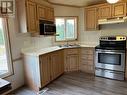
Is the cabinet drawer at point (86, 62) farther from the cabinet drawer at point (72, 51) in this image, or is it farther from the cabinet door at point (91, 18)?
the cabinet door at point (91, 18)

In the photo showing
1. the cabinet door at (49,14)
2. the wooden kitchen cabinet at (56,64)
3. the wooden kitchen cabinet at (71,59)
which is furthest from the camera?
the wooden kitchen cabinet at (71,59)

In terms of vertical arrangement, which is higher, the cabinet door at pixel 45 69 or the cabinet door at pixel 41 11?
the cabinet door at pixel 41 11

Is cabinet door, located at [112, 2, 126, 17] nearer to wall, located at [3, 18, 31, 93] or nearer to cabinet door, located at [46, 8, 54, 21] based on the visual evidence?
cabinet door, located at [46, 8, 54, 21]

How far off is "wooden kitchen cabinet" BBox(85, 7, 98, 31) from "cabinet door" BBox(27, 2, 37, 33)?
197cm

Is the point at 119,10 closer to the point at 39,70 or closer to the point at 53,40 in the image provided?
the point at 53,40

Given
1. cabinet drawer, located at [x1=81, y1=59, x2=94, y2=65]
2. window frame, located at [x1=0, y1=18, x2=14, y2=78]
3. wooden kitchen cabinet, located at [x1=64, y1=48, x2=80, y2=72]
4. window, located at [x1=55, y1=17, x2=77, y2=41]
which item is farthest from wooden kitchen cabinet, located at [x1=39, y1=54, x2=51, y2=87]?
window, located at [x1=55, y1=17, x2=77, y2=41]

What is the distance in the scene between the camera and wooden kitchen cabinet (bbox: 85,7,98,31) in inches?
163

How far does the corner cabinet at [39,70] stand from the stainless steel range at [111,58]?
1.46 metres

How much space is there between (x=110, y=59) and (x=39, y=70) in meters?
2.21

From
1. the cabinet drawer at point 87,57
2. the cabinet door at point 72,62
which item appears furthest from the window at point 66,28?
the cabinet drawer at point 87,57

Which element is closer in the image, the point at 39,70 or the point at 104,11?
the point at 39,70

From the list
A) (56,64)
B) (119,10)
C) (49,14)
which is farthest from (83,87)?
(119,10)

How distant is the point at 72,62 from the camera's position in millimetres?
4336

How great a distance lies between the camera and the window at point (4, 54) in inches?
111
